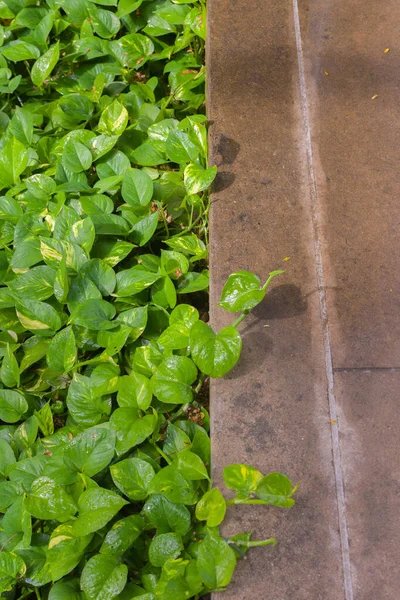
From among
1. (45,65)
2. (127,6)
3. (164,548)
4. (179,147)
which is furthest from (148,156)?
(164,548)

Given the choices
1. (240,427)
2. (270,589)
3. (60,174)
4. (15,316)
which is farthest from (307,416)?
(60,174)

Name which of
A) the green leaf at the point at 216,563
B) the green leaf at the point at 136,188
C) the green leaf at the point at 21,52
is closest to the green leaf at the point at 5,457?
the green leaf at the point at 216,563

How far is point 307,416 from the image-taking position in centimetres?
146

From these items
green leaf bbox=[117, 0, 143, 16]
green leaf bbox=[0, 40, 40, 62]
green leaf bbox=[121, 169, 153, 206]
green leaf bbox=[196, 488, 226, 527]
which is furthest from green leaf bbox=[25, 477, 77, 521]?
green leaf bbox=[117, 0, 143, 16]

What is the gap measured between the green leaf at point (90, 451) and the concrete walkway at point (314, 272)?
0.27m

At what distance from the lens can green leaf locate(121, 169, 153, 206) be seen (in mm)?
1896

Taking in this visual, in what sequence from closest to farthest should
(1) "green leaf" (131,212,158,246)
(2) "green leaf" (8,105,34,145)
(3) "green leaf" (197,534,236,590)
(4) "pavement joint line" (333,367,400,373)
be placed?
(3) "green leaf" (197,534,236,590)
(4) "pavement joint line" (333,367,400,373)
(1) "green leaf" (131,212,158,246)
(2) "green leaf" (8,105,34,145)

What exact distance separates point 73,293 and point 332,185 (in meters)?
0.82

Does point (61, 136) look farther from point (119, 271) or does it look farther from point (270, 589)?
point (270, 589)

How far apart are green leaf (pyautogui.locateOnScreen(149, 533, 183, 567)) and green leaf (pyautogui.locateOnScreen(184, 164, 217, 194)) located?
0.95 meters

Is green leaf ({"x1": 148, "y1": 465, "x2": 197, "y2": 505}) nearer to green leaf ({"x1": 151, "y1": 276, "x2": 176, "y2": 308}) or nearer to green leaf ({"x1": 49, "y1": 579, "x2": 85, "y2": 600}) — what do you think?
green leaf ({"x1": 49, "y1": 579, "x2": 85, "y2": 600})

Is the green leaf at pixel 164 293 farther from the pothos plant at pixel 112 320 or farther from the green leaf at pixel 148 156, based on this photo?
the green leaf at pixel 148 156

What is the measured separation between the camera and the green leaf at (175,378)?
1.56 meters

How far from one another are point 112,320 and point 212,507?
0.63 m
